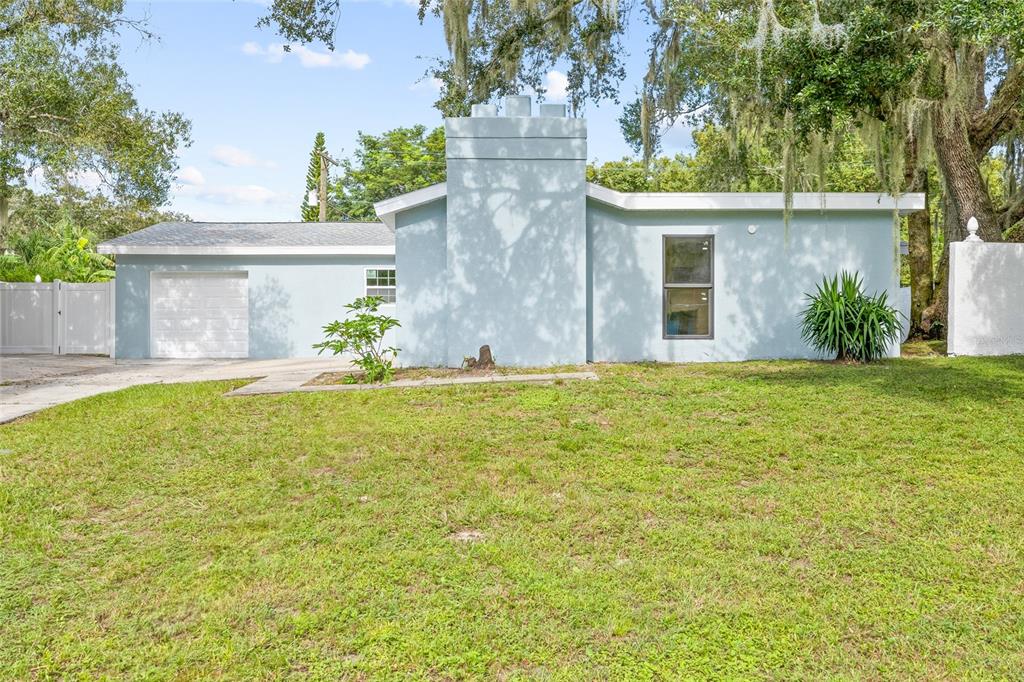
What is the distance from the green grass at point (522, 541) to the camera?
2.82m

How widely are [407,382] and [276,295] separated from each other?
22.3ft

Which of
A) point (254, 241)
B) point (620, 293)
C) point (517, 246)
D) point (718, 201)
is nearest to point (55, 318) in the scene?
point (254, 241)

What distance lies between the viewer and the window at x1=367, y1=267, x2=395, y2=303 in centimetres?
1370

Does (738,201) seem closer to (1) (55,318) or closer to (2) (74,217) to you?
(1) (55,318)

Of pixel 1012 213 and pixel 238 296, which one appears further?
pixel 238 296

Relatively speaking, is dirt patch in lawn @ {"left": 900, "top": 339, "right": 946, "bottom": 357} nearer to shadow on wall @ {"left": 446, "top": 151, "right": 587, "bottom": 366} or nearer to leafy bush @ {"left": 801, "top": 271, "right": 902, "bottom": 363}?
leafy bush @ {"left": 801, "top": 271, "right": 902, "bottom": 363}

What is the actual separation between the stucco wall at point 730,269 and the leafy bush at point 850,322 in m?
0.67

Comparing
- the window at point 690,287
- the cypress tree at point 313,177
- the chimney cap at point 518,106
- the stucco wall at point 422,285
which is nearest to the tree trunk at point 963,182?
the window at point 690,287

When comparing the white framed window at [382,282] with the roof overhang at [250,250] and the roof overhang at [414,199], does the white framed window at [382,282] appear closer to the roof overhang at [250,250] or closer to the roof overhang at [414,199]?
the roof overhang at [250,250]

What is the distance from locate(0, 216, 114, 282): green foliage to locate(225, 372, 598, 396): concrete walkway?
33.4 ft

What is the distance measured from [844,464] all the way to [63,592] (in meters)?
4.69

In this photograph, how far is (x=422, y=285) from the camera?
985cm

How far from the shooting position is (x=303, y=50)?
37.3 ft

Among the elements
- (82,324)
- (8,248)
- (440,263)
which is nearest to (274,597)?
(440,263)
